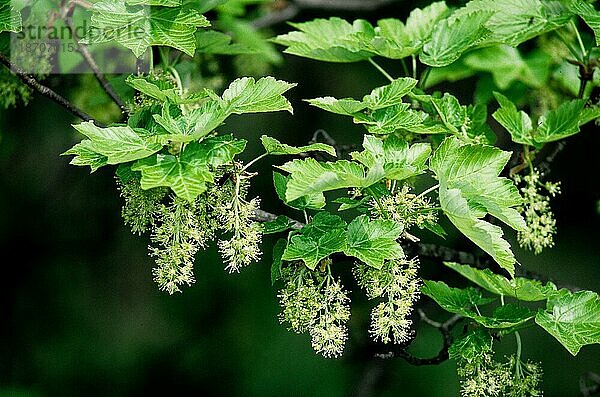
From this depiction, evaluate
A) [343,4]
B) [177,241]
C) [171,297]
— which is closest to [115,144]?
[177,241]

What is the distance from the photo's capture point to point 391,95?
1377 mm

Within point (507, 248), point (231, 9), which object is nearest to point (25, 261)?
point (231, 9)

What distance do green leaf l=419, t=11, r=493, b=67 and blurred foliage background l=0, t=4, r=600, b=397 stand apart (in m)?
1.83

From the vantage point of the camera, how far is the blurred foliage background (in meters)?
3.44

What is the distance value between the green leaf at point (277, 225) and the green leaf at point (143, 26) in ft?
1.08

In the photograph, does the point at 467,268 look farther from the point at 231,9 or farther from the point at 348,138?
the point at 348,138

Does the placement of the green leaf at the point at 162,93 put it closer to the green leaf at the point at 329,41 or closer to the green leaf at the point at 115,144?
the green leaf at the point at 115,144

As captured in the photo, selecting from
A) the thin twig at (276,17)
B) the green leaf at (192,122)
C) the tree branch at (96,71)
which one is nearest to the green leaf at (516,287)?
the green leaf at (192,122)

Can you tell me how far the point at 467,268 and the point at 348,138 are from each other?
2.15 m

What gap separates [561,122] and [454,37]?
28 centimetres

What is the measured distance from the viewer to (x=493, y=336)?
4.69 ft

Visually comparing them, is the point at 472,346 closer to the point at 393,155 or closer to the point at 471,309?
the point at 471,309

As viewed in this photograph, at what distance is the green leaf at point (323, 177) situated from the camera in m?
1.15

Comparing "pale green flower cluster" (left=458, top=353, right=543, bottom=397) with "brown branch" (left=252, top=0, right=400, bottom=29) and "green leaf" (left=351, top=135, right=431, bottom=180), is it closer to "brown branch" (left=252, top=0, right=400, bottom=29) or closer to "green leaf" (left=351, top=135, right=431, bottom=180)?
"green leaf" (left=351, top=135, right=431, bottom=180)
